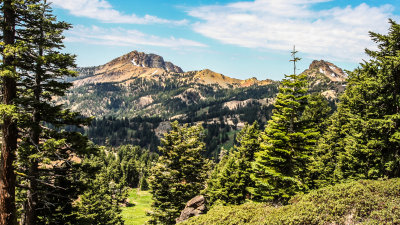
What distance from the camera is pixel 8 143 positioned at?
1036 cm

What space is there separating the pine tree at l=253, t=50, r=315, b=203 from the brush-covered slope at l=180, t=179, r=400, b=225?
6034mm

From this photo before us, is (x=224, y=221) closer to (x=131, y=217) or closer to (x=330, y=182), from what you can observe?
(x=330, y=182)

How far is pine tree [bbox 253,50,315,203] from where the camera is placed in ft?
64.3

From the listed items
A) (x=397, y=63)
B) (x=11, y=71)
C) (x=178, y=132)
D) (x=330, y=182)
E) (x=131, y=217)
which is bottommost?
(x=131, y=217)

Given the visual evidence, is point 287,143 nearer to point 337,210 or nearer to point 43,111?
point 337,210

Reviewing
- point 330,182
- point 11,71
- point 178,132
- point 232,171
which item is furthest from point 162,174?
point 330,182

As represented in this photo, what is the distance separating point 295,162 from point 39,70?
19910 mm

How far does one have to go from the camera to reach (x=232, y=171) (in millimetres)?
30391

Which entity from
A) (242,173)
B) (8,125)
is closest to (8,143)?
(8,125)

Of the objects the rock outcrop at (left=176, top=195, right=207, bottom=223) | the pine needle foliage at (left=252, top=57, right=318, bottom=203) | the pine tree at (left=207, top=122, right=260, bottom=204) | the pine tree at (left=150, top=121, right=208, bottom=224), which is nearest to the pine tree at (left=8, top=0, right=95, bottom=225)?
the rock outcrop at (left=176, top=195, right=207, bottom=223)

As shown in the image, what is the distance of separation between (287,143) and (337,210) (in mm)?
9382

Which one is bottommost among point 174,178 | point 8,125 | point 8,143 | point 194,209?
point 194,209

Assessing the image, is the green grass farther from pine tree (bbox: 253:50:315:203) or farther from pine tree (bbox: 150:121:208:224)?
pine tree (bbox: 253:50:315:203)

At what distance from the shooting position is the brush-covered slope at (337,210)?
33.1ft
